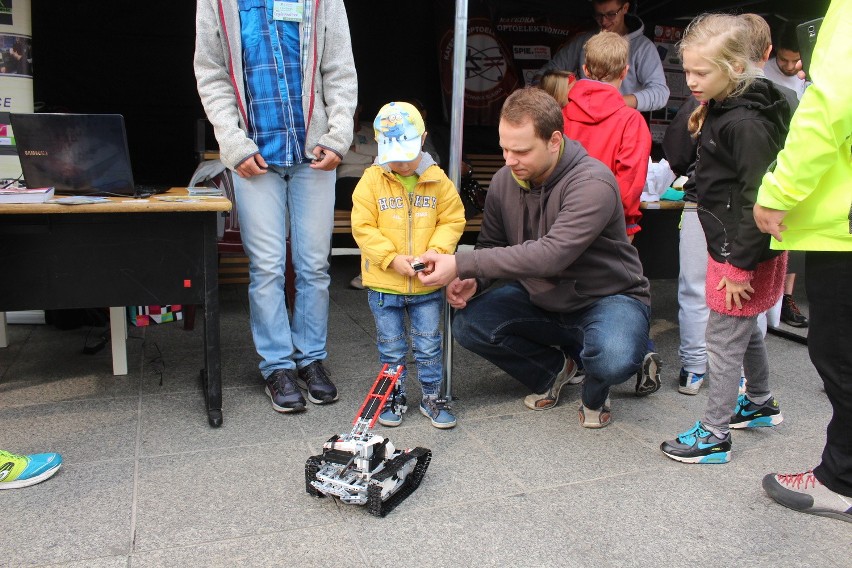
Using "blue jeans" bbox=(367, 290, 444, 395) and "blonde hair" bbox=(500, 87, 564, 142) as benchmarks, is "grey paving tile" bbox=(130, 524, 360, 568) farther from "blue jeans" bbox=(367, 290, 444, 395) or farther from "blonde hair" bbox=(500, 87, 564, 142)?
"blonde hair" bbox=(500, 87, 564, 142)

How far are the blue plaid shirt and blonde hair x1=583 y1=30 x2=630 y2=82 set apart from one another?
54.3 inches

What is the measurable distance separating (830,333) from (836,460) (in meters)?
0.42

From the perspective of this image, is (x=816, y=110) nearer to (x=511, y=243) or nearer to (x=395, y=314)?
(x=511, y=243)

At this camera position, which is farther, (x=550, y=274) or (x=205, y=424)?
(x=205, y=424)

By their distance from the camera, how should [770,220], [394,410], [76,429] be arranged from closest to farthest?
[770,220] → [76,429] → [394,410]

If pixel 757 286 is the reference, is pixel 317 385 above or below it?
below

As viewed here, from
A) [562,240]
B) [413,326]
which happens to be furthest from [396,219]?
[562,240]

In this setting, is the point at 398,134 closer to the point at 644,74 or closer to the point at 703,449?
the point at 703,449

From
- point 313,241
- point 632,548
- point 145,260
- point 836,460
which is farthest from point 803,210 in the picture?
point 145,260

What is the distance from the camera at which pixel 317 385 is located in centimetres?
339

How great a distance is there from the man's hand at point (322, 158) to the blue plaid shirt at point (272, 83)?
0.22ft

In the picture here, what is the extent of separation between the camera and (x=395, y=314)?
10.4ft

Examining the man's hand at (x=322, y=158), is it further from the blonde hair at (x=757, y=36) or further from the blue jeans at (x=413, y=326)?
the blonde hair at (x=757, y=36)

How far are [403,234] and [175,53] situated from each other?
3652 mm
